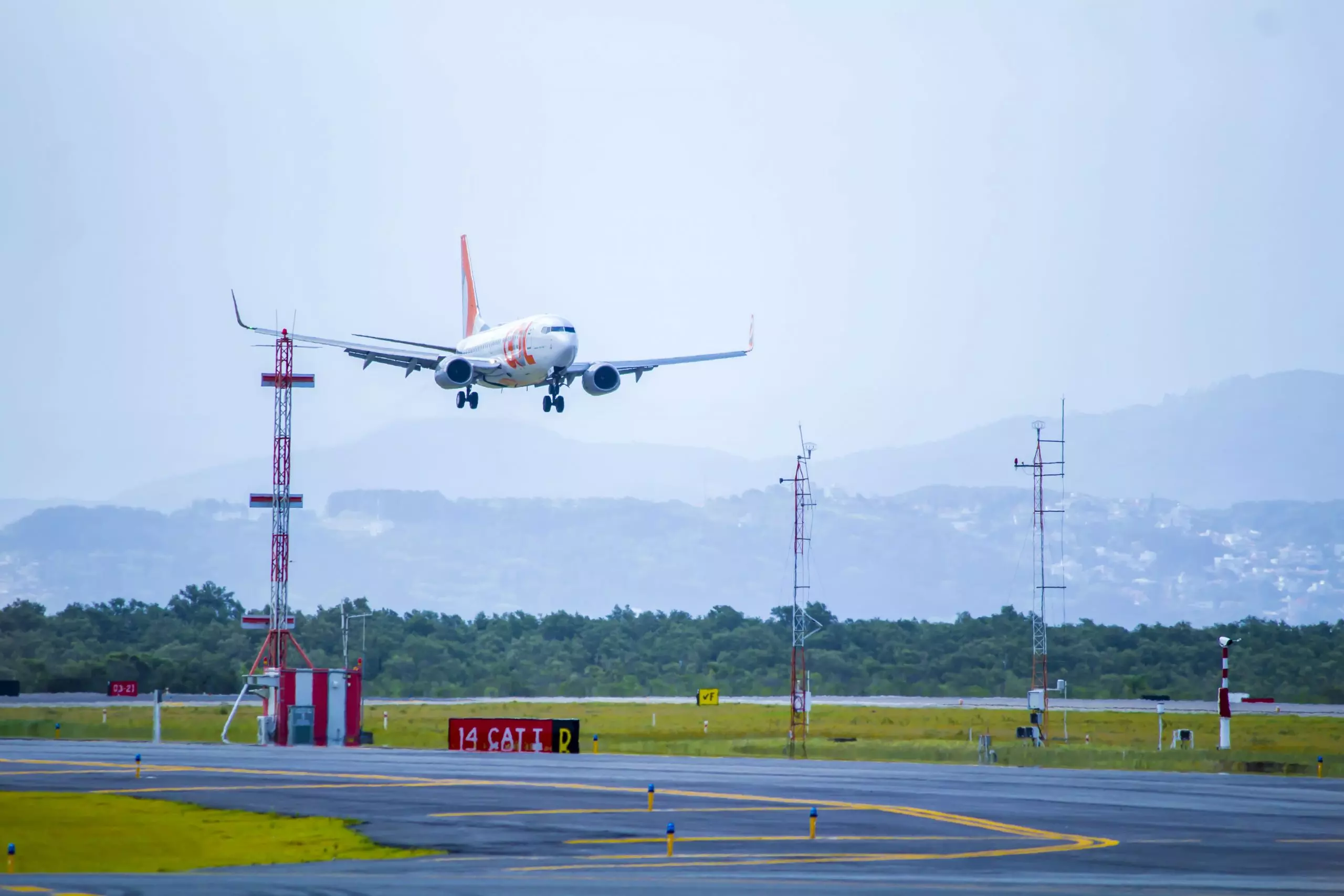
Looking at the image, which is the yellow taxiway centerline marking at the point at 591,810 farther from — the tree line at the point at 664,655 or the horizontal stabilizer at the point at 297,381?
the tree line at the point at 664,655

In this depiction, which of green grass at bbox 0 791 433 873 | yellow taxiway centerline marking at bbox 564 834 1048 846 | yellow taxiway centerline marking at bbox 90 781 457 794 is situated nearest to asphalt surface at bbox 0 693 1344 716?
yellow taxiway centerline marking at bbox 90 781 457 794

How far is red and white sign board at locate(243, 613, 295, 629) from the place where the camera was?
78812mm

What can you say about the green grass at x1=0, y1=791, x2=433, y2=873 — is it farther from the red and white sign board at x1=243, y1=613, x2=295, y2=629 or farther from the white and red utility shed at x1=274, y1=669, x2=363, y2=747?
the red and white sign board at x1=243, y1=613, x2=295, y2=629

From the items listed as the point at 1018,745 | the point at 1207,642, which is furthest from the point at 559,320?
the point at 1207,642

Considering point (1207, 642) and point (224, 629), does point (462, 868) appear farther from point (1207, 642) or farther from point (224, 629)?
point (224, 629)

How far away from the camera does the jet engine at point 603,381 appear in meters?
67.6

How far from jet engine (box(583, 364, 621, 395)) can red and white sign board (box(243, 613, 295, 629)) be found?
2157 centimetres

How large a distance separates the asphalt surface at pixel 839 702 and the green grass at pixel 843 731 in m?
4.00

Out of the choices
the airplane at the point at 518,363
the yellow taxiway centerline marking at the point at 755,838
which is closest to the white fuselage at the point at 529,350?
the airplane at the point at 518,363

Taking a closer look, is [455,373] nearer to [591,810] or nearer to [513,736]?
[513,736]

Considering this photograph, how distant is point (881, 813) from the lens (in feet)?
125

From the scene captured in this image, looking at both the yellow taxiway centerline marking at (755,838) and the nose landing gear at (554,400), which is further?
the nose landing gear at (554,400)

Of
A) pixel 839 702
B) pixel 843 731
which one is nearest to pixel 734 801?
pixel 843 731

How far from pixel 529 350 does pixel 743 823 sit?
111ft
